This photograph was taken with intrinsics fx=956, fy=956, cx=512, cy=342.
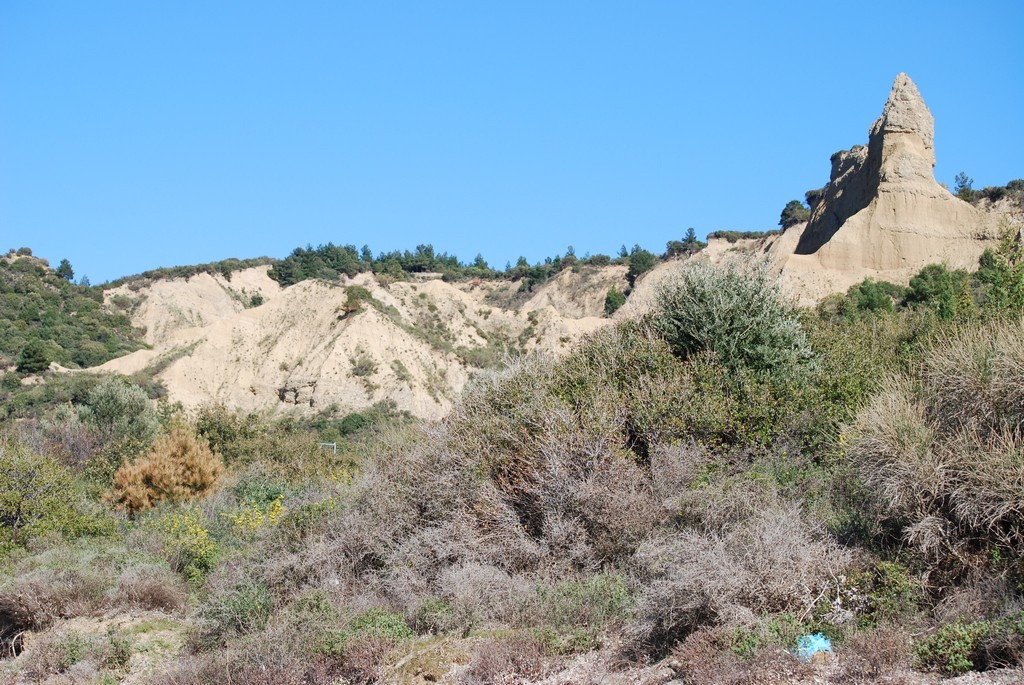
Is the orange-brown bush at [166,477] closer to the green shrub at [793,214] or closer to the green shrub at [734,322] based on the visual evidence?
the green shrub at [734,322]

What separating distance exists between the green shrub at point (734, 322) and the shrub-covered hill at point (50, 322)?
45288 mm

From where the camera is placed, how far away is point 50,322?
6675 centimetres

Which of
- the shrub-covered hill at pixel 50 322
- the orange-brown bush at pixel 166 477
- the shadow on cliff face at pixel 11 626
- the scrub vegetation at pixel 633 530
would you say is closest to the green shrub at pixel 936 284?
the scrub vegetation at pixel 633 530

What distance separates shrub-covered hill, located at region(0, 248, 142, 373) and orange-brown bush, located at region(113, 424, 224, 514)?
111ft

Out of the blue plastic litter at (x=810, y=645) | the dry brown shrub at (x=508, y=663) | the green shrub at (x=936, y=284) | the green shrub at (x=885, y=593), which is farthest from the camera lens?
the green shrub at (x=936, y=284)

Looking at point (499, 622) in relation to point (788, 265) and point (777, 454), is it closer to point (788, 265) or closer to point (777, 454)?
point (777, 454)

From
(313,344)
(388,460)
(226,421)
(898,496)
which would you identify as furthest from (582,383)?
(313,344)

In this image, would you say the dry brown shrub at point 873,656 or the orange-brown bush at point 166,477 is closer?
the dry brown shrub at point 873,656

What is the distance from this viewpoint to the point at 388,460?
649 inches

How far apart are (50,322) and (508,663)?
65.9 metres

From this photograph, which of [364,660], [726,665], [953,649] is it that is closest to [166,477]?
[364,660]

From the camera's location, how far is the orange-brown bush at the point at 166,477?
73.8ft

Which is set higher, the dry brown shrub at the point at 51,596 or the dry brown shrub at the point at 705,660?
the dry brown shrub at the point at 51,596

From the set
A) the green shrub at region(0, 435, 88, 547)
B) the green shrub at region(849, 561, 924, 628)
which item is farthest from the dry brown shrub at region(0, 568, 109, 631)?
the green shrub at region(849, 561, 924, 628)
